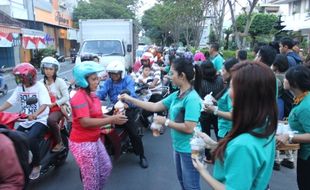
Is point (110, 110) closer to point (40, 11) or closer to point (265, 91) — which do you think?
point (265, 91)

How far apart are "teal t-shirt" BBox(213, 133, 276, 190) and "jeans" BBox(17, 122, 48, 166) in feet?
9.20

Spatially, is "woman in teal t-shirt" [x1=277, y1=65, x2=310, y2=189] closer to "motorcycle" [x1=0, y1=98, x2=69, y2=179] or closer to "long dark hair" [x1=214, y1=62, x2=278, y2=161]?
"long dark hair" [x1=214, y1=62, x2=278, y2=161]

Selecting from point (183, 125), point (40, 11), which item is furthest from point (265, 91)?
point (40, 11)

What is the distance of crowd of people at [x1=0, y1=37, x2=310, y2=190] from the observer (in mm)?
1624

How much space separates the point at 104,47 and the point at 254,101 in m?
11.9

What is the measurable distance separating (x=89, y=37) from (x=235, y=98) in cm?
1408

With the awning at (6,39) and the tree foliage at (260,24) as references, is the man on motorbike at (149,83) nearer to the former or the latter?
the awning at (6,39)

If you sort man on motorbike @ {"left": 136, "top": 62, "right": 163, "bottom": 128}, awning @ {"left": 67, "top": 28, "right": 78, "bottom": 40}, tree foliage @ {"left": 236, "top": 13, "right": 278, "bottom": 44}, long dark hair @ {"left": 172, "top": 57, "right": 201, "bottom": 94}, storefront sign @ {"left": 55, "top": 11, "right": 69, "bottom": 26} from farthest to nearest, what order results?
awning @ {"left": 67, "top": 28, "right": 78, "bottom": 40} → storefront sign @ {"left": 55, "top": 11, "right": 69, "bottom": 26} → tree foliage @ {"left": 236, "top": 13, "right": 278, "bottom": 44} → man on motorbike @ {"left": 136, "top": 62, "right": 163, "bottom": 128} → long dark hair @ {"left": 172, "top": 57, "right": 201, "bottom": 94}

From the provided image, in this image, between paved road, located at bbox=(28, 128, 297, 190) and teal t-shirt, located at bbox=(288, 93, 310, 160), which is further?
paved road, located at bbox=(28, 128, 297, 190)

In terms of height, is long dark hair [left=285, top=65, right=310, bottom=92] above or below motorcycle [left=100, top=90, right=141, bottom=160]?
above

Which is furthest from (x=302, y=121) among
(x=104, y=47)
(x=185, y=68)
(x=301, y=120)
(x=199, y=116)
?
(x=104, y=47)

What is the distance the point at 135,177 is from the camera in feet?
15.8

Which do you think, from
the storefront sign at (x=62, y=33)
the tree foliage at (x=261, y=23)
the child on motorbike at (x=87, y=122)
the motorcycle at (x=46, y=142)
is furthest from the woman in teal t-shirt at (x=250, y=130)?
the storefront sign at (x=62, y=33)

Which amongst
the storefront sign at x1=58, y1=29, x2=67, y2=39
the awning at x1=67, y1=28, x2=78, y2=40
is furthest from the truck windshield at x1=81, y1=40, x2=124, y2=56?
the storefront sign at x1=58, y1=29, x2=67, y2=39
